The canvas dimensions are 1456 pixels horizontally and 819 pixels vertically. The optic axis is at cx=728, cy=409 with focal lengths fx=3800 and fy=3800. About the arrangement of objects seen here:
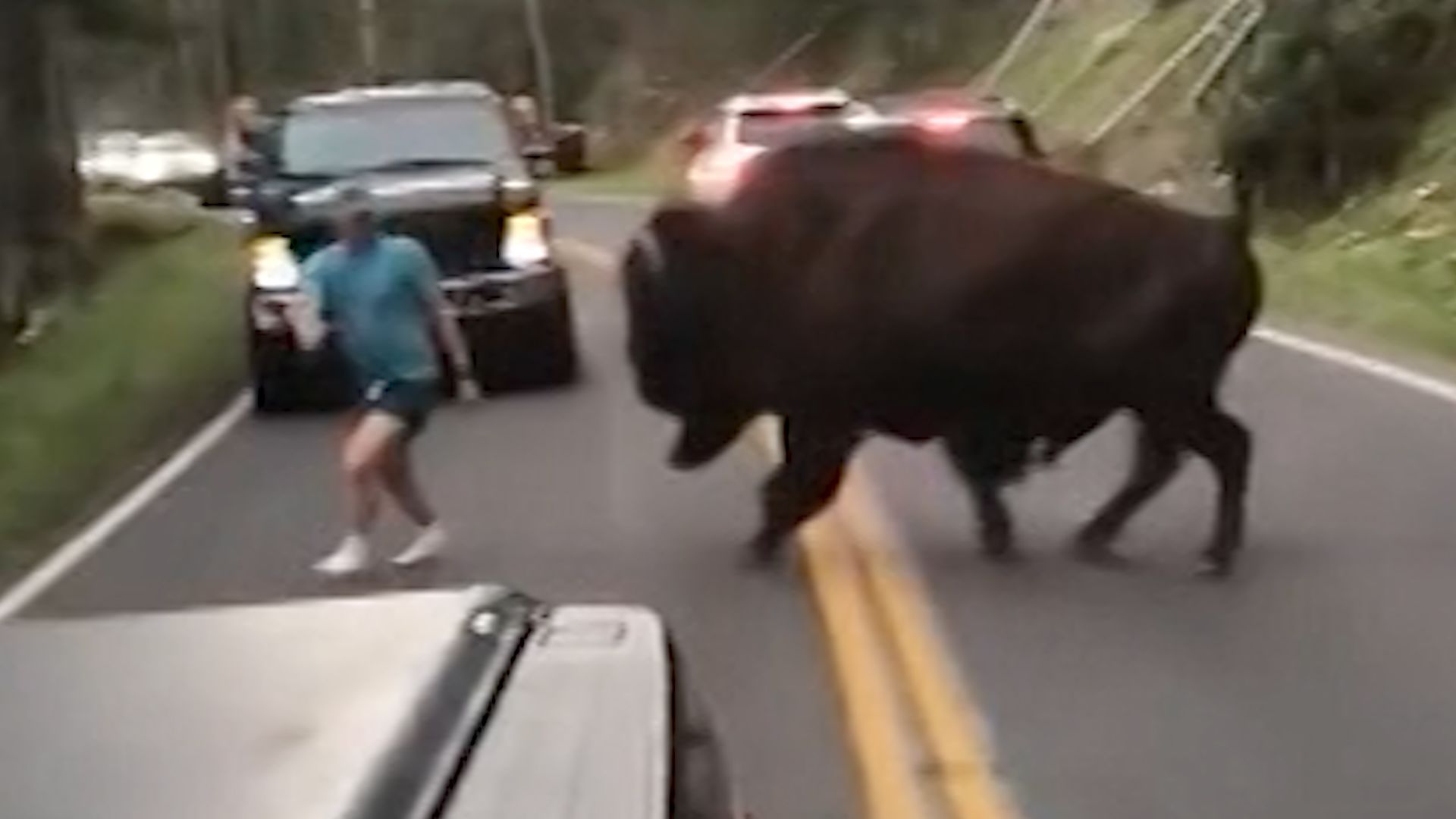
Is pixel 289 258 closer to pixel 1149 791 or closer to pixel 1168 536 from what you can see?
pixel 1168 536

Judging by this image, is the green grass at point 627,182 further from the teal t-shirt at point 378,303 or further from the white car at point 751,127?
the teal t-shirt at point 378,303

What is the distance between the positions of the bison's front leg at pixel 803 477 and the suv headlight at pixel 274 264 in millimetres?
9218

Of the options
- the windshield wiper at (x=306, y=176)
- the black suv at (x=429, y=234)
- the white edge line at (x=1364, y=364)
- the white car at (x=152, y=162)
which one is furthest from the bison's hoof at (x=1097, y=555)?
the white car at (x=152, y=162)

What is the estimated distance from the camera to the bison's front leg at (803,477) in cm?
1420

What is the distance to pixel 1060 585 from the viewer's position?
13.7 m

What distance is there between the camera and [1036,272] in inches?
562

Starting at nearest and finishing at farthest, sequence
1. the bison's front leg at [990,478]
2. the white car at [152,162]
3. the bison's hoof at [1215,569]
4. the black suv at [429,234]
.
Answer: the bison's hoof at [1215,569] → the bison's front leg at [990,478] → the black suv at [429,234] → the white car at [152,162]

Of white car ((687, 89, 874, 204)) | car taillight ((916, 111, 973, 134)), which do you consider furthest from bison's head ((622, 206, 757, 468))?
white car ((687, 89, 874, 204))

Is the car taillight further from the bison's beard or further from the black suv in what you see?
the bison's beard

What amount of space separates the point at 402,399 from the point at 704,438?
1.38 metres

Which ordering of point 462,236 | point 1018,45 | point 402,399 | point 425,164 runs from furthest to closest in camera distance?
point 1018,45
point 425,164
point 462,236
point 402,399

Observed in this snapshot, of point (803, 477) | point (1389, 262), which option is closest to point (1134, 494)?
point (803, 477)

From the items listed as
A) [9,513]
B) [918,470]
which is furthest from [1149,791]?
[9,513]

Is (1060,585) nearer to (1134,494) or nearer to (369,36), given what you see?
(1134,494)
